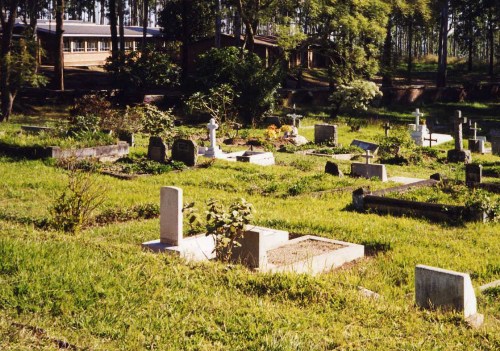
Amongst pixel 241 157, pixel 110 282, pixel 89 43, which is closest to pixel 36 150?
pixel 241 157

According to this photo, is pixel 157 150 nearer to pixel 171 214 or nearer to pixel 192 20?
pixel 171 214

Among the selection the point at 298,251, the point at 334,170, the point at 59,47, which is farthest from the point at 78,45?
the point at 298,251

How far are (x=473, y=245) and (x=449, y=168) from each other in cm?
1128

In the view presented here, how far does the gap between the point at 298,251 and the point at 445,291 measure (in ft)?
13.9

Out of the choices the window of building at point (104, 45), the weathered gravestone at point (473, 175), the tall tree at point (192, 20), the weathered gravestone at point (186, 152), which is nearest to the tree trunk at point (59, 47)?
the tall tree at point (192, 20)

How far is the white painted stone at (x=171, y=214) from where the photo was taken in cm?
1163

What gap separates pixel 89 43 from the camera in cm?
6600

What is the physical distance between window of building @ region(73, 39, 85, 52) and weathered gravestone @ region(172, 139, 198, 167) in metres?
44.6

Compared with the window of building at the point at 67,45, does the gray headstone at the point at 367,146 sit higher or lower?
lower

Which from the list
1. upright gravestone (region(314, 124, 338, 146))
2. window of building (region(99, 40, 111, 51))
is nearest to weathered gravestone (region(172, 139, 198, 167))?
upright gravestone (region(314, 124, 338, 146))

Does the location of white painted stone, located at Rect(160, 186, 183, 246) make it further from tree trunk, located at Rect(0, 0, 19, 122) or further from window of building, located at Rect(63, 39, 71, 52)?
window of building, located at Rect(63, 39, 71, 52)

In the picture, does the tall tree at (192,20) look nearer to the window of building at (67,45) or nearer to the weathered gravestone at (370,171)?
the window of building at (67,45)

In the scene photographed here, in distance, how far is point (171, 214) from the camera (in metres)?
11.7

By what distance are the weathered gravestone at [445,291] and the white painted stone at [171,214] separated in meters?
4.35
